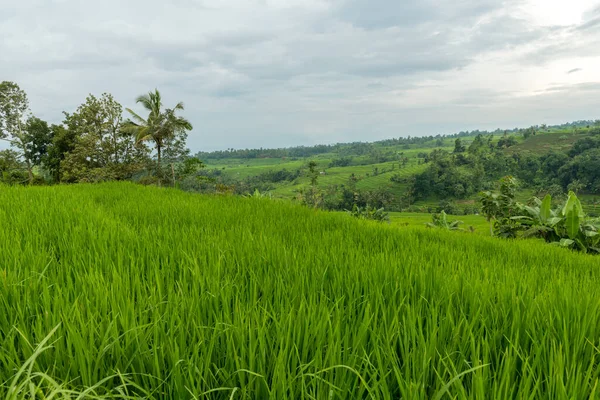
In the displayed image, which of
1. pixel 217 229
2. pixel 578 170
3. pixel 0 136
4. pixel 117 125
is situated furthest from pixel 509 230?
pixel 578 170

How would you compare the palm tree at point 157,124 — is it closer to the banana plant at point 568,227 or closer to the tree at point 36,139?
the tree at point 36,139

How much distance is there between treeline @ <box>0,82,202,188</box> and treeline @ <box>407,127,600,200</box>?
8108cm

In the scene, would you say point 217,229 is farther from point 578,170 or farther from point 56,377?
point 578,170

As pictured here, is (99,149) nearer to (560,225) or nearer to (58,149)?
(58,149)

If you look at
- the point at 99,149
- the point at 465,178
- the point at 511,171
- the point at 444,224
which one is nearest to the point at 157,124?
the point at 99,149

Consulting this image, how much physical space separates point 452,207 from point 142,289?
302ft

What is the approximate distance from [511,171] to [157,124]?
107 metres

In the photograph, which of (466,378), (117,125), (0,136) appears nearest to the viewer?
(466,378)

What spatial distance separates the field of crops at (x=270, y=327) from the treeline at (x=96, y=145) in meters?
31.4

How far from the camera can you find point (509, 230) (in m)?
9.95

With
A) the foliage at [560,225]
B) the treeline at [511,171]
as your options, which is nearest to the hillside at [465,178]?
the treeline at [511,171]

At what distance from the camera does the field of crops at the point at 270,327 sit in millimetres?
794

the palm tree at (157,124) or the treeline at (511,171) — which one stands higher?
the palm tree at (157,124)

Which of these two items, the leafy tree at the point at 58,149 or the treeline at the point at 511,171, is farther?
the treeline at the point at 511,171
